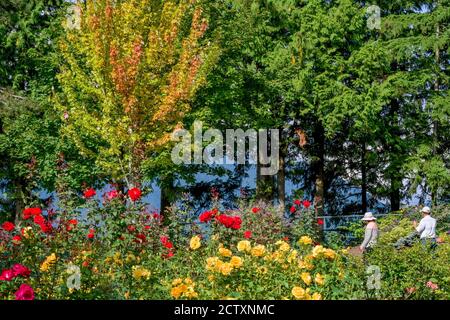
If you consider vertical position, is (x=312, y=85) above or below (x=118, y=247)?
above

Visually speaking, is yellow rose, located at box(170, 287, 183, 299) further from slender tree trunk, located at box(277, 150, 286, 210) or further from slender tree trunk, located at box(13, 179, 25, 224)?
slender tree trunk, located at box(277, 150, 286, 210)

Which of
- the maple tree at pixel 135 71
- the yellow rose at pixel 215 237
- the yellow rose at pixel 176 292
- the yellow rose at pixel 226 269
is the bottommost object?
the yellow rose at pixel 176 292

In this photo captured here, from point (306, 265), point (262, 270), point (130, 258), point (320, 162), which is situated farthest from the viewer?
point (320, 162)

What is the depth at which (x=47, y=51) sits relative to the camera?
24.0 m

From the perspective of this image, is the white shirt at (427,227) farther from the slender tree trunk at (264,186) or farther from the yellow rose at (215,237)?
the slender tree trunk at (264,186)

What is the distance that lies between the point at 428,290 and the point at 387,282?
484 millimetres

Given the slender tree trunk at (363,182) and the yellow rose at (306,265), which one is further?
the slender tree trunk at (363,182)

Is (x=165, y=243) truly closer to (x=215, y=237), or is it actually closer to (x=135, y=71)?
(x=215, y=237)

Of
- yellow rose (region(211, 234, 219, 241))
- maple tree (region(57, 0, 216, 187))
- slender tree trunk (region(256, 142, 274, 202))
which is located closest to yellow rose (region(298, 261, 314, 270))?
yellow rose (region(211, 234, 219, 241))

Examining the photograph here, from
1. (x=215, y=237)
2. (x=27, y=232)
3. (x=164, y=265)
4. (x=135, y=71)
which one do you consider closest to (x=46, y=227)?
(x=27, y=232)

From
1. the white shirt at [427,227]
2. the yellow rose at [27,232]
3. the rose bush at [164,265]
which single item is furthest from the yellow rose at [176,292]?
the white shirt at [427,227]
